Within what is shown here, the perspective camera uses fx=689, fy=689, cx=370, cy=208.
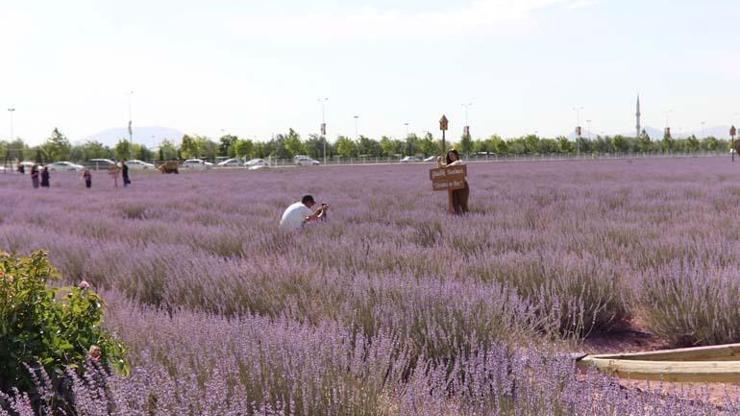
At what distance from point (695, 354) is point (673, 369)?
47cm

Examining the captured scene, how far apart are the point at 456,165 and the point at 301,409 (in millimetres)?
8633

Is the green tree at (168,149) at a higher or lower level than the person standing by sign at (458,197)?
higher

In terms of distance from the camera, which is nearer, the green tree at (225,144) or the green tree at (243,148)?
the green tree at (243,148)

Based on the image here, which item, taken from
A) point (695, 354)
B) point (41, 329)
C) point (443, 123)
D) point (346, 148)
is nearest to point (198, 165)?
point (346, 148)

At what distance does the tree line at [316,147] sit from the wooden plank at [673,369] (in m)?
75.5

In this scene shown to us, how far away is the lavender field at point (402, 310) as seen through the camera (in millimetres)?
2570

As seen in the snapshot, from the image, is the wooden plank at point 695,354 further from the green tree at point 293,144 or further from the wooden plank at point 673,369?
the green tree at point 293,144

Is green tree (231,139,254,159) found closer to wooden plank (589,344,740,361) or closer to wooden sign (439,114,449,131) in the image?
wooden sign (439,114,449,131)

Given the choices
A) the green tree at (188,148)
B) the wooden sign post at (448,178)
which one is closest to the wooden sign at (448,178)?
the wooden sign post at (448,178)

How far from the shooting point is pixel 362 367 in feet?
9.46

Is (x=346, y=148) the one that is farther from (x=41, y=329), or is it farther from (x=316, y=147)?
(x=41, y=329)

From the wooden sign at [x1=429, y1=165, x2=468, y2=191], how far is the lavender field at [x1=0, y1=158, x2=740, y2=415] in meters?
0.54

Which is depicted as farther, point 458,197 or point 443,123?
point 443,123

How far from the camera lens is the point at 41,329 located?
9.29 ft
